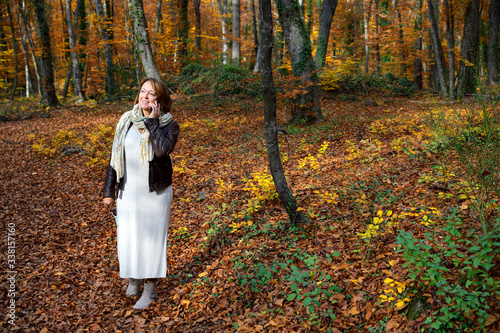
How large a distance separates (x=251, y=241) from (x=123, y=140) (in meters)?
2.09

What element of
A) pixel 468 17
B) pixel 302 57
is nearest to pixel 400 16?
Answer: pixel 468 17

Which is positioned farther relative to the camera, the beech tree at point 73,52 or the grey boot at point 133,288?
the beech tree at point 73,52

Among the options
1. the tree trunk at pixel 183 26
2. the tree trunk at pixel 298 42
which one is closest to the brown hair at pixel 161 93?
the tree trunk at pixel 298 42

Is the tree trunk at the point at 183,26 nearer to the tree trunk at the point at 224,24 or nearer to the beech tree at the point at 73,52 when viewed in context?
the tree trunk at the point at 224,24

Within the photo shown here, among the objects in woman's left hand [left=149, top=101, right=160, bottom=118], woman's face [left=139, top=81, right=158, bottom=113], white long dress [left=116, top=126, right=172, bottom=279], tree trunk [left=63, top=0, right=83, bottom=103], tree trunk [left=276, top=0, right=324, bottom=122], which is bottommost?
white long dress [left=116, top=126, right=172, bottom=279]

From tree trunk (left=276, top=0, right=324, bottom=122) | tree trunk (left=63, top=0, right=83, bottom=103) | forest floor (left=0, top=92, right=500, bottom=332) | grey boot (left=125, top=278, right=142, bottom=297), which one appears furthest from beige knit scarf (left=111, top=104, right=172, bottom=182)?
tree trunk (left=63, top=0, right=83, bottom=103)

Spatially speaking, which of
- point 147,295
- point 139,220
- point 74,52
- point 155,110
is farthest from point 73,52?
point 147,295

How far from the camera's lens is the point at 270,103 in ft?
12.7

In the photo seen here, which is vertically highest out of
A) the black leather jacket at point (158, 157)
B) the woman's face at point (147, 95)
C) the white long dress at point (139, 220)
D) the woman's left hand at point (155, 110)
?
the woman's face at point (147, 95)

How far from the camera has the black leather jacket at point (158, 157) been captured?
10.4 feet

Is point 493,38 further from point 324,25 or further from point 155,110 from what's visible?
point 155,110

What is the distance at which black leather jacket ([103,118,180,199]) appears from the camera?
317 centimetres

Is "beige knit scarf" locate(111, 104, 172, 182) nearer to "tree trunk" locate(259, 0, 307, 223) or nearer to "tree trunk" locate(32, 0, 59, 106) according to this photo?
"tree trunk" locate(259, 0, 307, 223)

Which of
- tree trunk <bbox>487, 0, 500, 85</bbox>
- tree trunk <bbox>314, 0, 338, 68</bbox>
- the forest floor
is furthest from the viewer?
tree trunk <bbox>487, 0, 500, 85</bbox>
